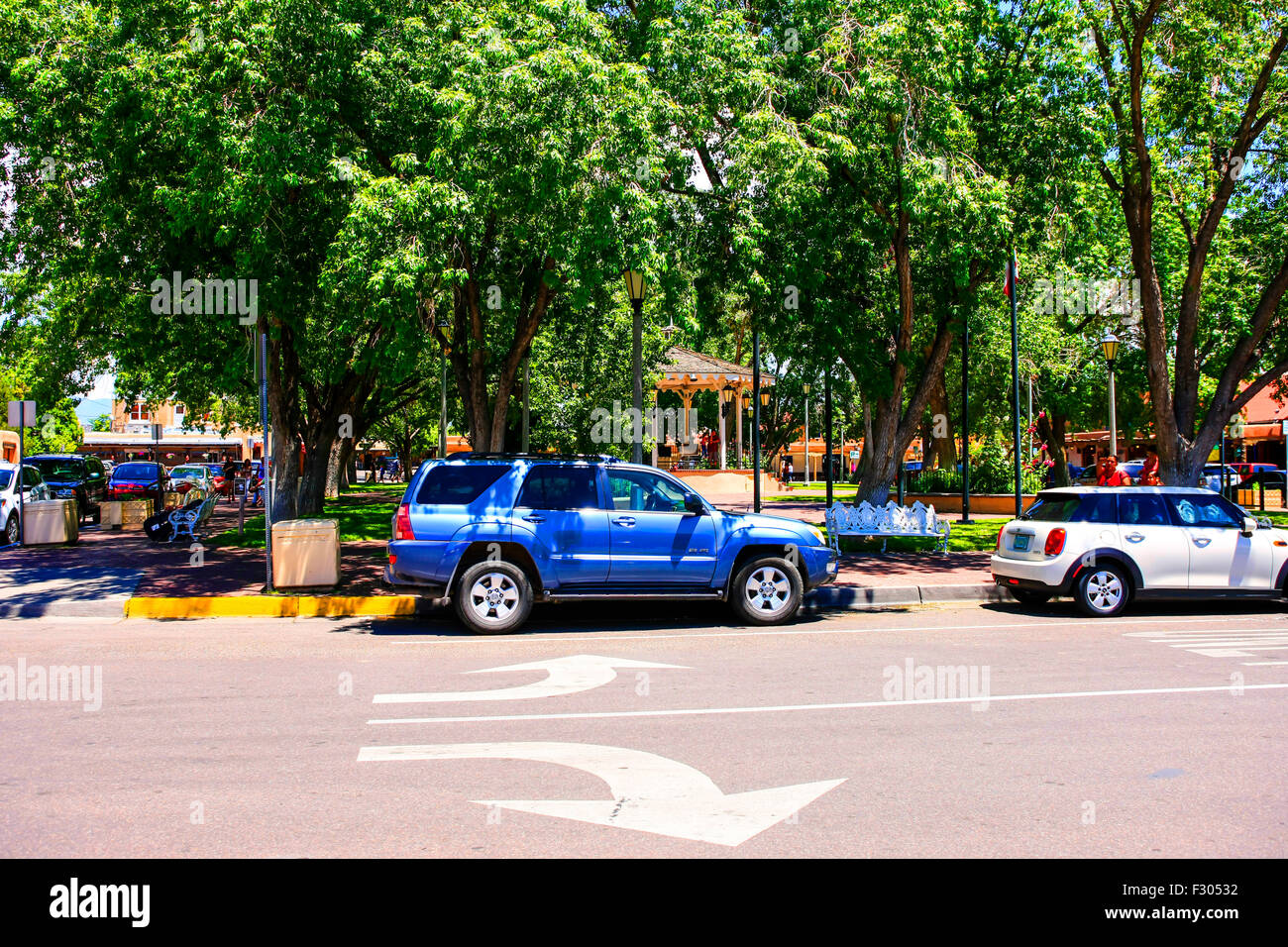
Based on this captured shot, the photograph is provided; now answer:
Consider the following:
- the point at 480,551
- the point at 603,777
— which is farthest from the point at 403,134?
the point at 603,777

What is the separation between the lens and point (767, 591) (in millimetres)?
11219

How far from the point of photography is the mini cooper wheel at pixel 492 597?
10.5 metres

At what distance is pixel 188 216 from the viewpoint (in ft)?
43.0

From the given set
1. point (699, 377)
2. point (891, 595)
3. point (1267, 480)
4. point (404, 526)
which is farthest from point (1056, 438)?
point (404, 526)

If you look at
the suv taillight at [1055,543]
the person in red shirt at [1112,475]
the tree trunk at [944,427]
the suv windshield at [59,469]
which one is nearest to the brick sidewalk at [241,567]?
the suv taillight at [1055,543]

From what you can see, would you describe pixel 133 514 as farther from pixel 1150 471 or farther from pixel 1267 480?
pixel 1267 480

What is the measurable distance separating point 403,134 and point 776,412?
40282mm

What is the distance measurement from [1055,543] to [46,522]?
61.1ft

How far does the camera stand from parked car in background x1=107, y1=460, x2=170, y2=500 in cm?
3050

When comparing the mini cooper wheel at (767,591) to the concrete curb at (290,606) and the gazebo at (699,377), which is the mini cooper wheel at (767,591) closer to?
the concrete curb at (290,606)

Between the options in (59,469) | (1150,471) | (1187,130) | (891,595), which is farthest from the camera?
(59,469)

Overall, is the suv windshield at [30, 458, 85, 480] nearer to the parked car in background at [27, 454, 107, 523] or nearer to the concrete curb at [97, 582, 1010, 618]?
the parked car in background at [27, 454, 107, 523]
